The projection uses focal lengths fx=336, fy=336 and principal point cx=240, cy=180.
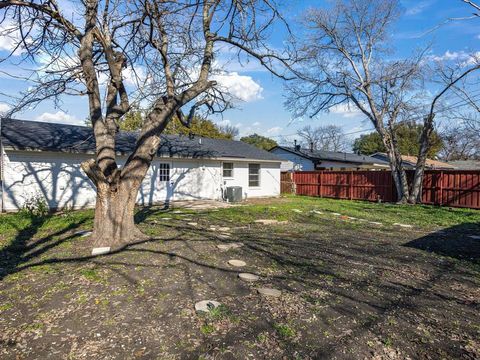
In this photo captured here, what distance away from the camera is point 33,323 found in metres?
3.23

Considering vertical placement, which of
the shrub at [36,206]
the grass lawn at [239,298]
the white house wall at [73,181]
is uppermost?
the white house wall at [73,181]

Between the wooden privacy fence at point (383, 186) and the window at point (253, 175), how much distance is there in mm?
3920

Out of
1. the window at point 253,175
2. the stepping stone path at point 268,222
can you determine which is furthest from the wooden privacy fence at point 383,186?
the stepping stone path at point 268,222

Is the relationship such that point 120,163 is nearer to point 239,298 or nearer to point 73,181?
point 73,181

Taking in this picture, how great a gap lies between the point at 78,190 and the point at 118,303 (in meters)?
10.4

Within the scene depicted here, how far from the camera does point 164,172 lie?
15453 mm

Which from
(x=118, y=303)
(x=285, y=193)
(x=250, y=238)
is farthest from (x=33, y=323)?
(x=285, y=193)

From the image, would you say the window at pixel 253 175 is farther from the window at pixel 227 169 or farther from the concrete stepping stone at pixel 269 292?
the concrete stepping stone at pixel 269 292

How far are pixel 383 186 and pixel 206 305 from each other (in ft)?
54.7

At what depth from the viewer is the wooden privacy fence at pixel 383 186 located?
14.8 metres

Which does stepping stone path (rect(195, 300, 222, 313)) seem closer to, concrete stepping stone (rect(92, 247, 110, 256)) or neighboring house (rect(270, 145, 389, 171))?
concrete stepping stone (rect(92, 247, 110, 256))

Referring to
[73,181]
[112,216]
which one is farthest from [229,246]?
[73,181]

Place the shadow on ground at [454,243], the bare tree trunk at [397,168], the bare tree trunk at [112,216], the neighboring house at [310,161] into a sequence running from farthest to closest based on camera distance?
the neighboring house at [310,161] < the bare tree trunk at [397,168] < the shadow on ground at [454,243] < the bare tree trunk at [112,216]

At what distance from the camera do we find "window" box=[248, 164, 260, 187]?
61.6 ft
